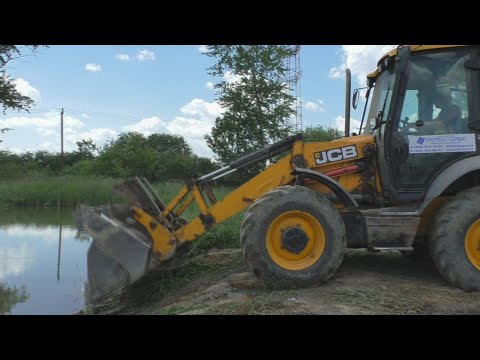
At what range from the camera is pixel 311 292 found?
5180 millimetres

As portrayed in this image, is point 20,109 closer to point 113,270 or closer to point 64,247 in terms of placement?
point 64,247

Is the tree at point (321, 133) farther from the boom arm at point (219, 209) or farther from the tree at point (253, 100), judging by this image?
the boom arm at point (219, 209)

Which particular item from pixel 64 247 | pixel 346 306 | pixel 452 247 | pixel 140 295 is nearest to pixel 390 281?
pixel 452 247

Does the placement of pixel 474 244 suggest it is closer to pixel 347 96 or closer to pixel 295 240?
pixel 295 240

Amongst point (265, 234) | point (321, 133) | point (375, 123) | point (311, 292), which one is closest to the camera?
point (311, 292)

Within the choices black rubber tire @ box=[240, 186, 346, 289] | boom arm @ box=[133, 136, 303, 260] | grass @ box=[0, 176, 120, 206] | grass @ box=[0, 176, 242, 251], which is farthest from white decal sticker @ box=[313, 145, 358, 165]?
grass @ box=[0, 176, 120, 206]

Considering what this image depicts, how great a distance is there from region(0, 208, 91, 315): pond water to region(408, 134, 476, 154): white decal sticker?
16.5 ft

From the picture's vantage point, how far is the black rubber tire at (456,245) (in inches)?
211

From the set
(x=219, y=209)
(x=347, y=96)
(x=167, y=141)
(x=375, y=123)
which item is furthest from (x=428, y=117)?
(x=167, y=141)

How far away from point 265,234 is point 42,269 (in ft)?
17.5

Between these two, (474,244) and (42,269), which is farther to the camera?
(42,269)

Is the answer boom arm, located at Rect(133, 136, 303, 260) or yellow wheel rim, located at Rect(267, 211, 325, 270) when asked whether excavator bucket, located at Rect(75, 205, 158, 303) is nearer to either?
boom arm, located at Rect(133, 136, 303, 260)

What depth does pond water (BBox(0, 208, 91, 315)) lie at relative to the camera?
6879 mm

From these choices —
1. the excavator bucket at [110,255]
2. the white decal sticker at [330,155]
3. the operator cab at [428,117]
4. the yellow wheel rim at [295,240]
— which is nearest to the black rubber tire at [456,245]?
the operator cab at [428,117]
